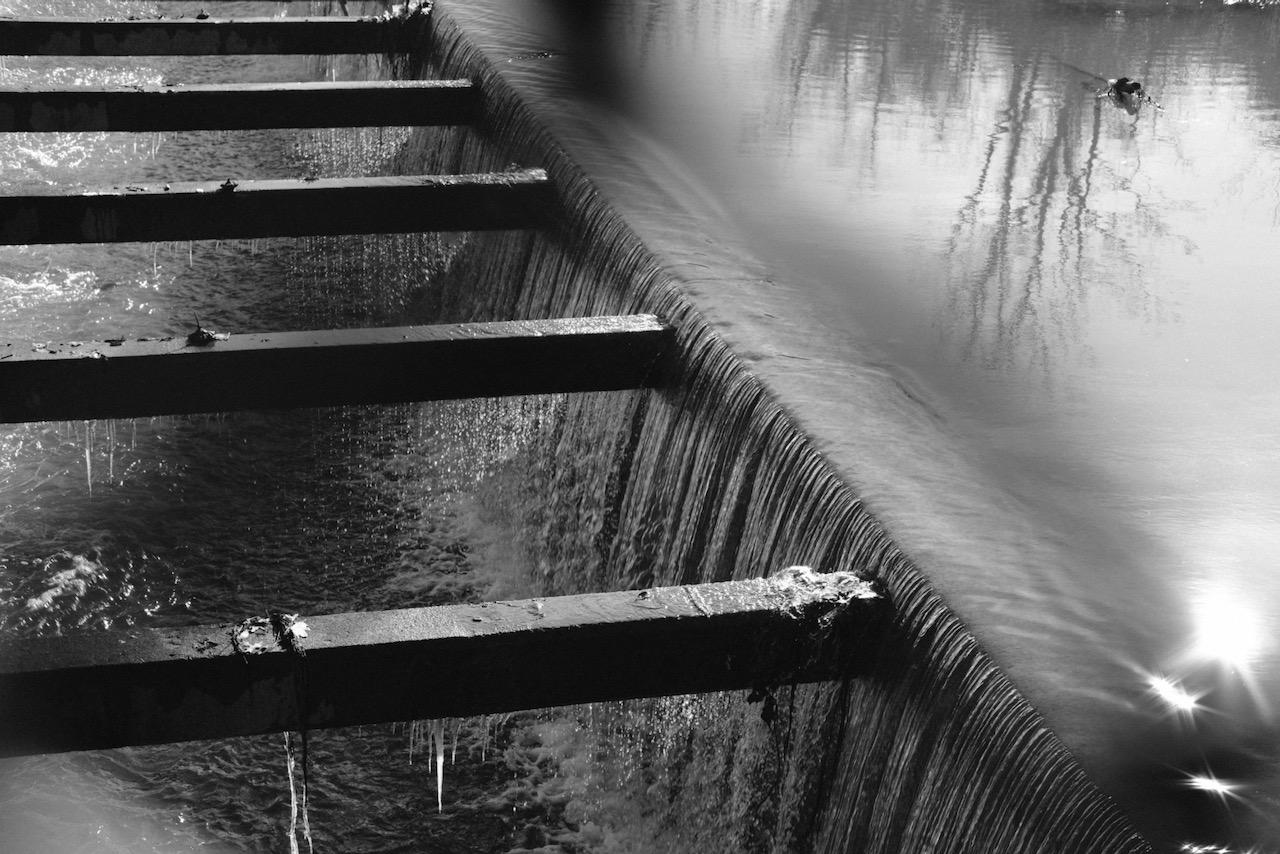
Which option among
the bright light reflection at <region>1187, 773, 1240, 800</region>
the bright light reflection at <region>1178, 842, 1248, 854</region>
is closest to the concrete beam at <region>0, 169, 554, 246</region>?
the bright light reflection at <region>1187, 773, 1240, 800</region>

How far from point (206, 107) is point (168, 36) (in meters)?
1.35

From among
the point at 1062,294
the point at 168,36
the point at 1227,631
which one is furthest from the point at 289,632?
the point at 168,36

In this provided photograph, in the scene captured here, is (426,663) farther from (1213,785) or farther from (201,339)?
(201,339)

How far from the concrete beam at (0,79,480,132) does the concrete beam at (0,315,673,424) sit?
2.53 meters

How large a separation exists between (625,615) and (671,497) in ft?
3.89

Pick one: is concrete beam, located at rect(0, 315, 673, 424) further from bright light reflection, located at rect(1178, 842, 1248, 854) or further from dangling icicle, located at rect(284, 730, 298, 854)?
bright light reflection, located at rect(1178, 842, 1248, 854)

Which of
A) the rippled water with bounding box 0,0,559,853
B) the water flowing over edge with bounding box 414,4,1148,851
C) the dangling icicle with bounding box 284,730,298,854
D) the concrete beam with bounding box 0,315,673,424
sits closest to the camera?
the water flowing over edge with bounding box 414,4,1148,851

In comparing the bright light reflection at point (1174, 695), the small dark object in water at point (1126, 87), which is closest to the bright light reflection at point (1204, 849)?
the bright light reflection at point (1174, 695)

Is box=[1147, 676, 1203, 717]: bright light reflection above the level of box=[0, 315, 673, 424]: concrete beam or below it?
above

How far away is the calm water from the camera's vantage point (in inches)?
92.7

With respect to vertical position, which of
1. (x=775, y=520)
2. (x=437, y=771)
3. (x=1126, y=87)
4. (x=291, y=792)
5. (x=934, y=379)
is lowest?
(x=437, y=771)

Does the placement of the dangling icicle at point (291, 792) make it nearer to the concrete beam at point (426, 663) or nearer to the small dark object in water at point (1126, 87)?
the concrete beam at point (426, 663)

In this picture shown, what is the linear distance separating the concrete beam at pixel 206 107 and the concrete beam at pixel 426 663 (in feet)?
13.1

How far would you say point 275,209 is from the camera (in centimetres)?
510
